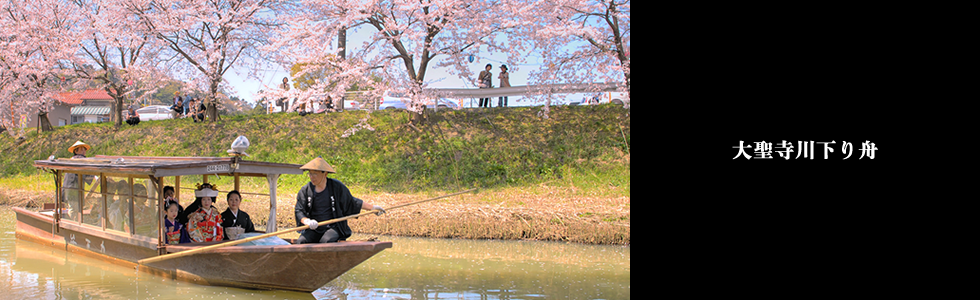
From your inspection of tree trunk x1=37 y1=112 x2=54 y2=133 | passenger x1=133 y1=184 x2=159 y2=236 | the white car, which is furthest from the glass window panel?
tree trunk x1=37 y1=112 x2=54 y2=133

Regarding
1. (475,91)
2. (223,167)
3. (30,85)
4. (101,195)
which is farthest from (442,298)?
(30,85)

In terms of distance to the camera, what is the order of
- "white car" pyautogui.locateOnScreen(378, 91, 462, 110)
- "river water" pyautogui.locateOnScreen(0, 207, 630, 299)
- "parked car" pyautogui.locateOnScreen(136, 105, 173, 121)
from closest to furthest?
1. "river water" pyautogui.locateOnScreen(0, 207, 630, 299)
2. "white car" pyautogui.locateOnScreen(378, 91, 462, 110)
3. "parked car" pyautogui.locateOnScreen(136, 105, 173, 121)

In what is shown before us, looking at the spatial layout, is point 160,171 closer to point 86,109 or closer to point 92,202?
point 92,202

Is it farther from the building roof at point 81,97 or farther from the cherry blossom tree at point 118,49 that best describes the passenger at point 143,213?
the building roof at point 81,97

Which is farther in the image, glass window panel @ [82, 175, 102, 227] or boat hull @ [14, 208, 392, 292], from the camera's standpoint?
glass window panel @ [82, 175, 102, 227]

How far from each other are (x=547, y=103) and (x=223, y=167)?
12488mm

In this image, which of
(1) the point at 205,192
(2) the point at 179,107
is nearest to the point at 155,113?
(2) the point at 179,107

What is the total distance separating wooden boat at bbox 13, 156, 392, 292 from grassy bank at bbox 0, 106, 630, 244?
3.97 metres

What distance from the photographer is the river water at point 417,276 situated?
852 cm

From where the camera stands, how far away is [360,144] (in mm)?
20641

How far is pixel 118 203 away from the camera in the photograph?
1002 cm

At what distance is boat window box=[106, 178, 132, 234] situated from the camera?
9.82 meters

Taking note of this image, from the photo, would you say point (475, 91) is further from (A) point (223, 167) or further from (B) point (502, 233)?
(A) point (223, 167)

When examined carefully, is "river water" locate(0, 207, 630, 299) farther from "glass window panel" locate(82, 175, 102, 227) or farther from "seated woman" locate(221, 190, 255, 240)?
"seated woman" locate(221, 190, 255, 240)
